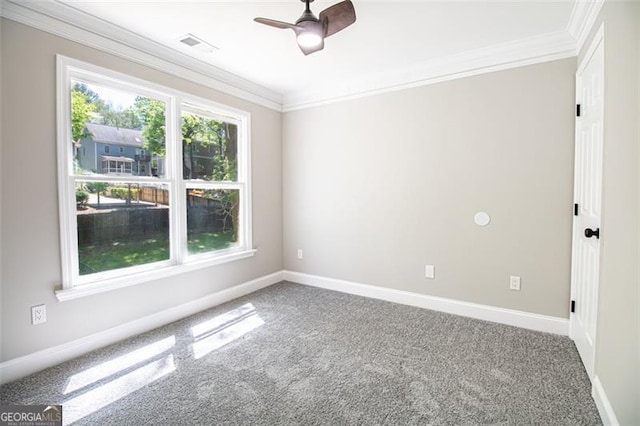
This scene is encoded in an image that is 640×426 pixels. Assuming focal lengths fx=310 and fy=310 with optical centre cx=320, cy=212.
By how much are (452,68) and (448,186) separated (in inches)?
45.4

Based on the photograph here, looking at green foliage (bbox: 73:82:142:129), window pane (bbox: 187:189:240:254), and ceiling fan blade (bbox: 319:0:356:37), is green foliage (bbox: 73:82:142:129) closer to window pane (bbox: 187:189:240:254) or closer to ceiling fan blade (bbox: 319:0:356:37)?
window pane (bbox: 187:189:240:254)

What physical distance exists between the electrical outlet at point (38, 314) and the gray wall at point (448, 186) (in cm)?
265

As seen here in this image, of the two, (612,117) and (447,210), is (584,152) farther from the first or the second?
(447,210)

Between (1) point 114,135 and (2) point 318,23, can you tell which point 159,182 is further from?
→ (2) point 318,23

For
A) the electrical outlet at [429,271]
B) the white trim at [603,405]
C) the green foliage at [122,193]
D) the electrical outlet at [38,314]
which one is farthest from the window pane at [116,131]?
the white trim at [603,405]

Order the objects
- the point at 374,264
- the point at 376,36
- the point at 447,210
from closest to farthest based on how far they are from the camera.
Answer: the point at 376,36
the point at 447,210
the point at 374,264

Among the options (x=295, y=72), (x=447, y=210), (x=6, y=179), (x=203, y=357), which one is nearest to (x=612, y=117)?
(x=447, y=210)

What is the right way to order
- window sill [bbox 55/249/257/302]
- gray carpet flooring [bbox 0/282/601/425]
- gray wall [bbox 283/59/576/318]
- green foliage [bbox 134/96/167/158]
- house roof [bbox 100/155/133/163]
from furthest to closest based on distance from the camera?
green foliage [bbox 134/96/167/158] → gray wall [bbox 283/59/576/318] → house roof [bbox 100/155/133/163] → window sill [bbox 55/249/257/302] → gray carpet flooring [bbox 0/282/601/425]

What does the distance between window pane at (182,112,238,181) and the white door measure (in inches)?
130

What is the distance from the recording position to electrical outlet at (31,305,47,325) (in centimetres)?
215

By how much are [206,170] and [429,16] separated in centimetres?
254

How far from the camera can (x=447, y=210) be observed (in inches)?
124

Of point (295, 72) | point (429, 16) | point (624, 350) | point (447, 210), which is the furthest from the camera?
point (295, 72)

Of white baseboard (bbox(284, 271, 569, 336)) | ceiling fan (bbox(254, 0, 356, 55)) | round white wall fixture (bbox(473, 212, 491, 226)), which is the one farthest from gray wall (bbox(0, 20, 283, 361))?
round white wall fixture (bbox(473, 212, 491, 226))
